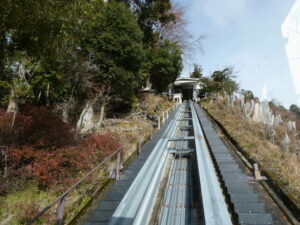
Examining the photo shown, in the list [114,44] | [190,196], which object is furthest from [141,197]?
[114,44]

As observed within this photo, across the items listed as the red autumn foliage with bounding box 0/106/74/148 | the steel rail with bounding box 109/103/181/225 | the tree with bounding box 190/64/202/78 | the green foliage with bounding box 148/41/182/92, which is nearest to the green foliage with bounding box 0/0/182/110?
the red autumn foliage with bounding box 0/106/74/148

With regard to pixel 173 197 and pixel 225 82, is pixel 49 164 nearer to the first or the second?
pixel 173 197

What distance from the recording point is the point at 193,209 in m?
2.16

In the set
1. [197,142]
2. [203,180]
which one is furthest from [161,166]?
[197,142]

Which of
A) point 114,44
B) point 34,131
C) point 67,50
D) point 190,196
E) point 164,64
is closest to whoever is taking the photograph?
point 190,196

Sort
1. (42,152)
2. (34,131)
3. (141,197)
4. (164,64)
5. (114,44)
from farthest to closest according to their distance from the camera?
(164,64) → (114,44) → (34,131) → (42,152) → (141,197)

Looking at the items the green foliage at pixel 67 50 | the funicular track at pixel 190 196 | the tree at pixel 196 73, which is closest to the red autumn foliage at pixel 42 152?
the green foliage at pixel 67 50

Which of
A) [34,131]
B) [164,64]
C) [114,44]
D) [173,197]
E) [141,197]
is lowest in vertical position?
[173,197]

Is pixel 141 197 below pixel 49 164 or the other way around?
the other way around

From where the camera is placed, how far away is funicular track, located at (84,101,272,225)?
1773 mm

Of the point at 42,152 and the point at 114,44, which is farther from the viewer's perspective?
the point at 114,44

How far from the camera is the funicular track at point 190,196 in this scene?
5.82 feet

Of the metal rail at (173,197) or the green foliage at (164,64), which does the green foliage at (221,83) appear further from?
the metal rail at (173,197)

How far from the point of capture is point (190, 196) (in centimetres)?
241
